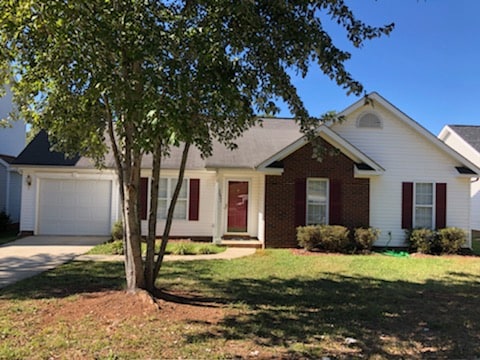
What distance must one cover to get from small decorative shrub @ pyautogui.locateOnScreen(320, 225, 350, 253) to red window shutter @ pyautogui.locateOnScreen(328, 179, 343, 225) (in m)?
0.68

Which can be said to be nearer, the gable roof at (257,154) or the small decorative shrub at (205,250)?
the small decorative shrub at (205,250)

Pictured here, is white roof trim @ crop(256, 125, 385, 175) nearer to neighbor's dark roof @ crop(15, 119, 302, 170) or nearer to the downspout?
neighbor's dark roof @ crop(15, 119, 302, 170)

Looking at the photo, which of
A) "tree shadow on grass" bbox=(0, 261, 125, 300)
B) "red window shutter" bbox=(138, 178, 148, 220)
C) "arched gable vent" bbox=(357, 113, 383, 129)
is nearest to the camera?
"tree shadow on grass" bbox=(0, 261, 125, 300)

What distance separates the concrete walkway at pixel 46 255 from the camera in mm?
8875

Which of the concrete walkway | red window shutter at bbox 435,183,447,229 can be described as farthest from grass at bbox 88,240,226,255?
red window shutter at bbox 435,183,447,229

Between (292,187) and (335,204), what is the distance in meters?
1.60

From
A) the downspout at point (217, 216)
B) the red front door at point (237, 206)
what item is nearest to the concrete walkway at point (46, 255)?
the downspout at point (217, 216)

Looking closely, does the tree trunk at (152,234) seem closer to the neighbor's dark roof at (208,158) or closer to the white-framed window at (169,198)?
the neighbor's dark roof at (208,158)

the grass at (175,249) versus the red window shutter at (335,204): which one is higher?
the red window shutter at (335,204)

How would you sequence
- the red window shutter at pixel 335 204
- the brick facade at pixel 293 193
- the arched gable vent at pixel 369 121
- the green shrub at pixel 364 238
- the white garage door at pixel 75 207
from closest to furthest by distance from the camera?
the green shrub at pixel 364 238
the brick facade at pixel 293 193
the red window shutter at pixel 335 204
the arched gable vent at pixel 369 121
the white garage door at pixel 75 207

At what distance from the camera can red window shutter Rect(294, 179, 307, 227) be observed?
12.9m

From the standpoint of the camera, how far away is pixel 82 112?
6.32 metres

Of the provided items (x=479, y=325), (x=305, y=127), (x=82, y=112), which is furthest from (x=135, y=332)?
(x=479, y=325)

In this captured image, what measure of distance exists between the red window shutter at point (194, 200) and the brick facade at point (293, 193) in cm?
294
